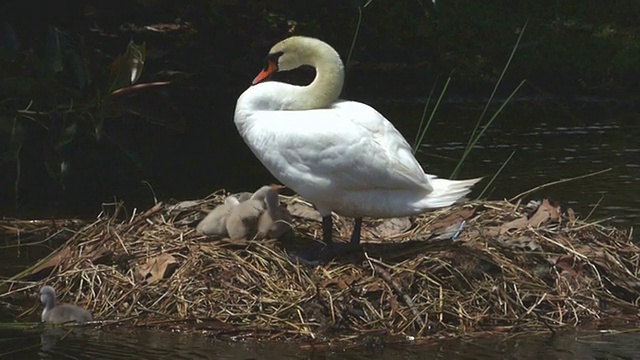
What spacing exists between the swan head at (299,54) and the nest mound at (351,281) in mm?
1029

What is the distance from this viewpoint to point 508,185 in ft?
37.2

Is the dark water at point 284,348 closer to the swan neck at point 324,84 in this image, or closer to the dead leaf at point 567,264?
the dead leaf at point 567,264

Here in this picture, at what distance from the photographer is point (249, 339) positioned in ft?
23.4

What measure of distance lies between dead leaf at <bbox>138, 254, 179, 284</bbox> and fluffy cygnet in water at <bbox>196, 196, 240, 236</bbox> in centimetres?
37

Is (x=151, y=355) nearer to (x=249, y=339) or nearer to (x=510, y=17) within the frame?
Result: (x=249, y=339)

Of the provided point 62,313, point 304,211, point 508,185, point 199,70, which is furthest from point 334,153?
point 199,70

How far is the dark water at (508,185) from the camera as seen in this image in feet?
22.9

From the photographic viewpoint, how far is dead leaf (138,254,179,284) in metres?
7.68

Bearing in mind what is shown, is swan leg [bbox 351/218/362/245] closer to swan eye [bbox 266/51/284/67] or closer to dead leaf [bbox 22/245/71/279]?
swan eye [bbox 266/51/284/67]

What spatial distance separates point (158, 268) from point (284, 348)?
42.6 inches

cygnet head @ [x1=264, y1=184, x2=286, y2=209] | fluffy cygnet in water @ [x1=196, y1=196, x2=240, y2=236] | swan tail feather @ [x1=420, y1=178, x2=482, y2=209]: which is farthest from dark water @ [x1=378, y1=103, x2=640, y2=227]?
fluffy cygnet in water @ [x1=196, y1=196, x2=240, y2=236]

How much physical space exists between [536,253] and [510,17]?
12938 mm

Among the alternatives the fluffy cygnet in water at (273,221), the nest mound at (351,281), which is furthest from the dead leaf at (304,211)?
the fluffy cygnet in water at (273,221)

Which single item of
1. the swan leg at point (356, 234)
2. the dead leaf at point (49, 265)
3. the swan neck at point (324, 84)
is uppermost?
the swan neck at point (324, 84)
